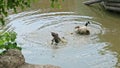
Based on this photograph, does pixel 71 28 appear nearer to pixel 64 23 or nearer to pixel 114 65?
pixel 64 23

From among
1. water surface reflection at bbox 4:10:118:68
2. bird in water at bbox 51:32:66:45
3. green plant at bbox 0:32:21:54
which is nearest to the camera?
green plant at bbox 0:32:21:54

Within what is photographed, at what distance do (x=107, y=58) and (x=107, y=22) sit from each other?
3923mm

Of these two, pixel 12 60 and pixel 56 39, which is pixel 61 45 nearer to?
pixel 56 39

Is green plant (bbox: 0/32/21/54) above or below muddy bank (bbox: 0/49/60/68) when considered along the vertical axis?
above

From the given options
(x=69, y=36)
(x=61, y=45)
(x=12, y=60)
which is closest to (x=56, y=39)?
(x=61, y=45)

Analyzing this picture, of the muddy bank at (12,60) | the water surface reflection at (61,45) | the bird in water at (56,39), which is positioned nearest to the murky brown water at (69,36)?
the water surface reflection at (61,45)

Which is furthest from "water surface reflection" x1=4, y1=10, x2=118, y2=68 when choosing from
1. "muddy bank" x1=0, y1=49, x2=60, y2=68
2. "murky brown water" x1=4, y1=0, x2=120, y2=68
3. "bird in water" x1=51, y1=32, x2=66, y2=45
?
"muddy bank" x1=0, y1=49, x2=60, y2=68

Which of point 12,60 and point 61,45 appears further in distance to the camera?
point 61,45

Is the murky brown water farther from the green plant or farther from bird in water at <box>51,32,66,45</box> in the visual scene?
the green plant

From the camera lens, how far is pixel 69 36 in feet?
32.7

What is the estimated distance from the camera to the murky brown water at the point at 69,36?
7934mm

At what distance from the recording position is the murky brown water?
7.93 meters

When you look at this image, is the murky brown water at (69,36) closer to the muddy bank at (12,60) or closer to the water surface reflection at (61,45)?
the water surface reflection at (61,45)

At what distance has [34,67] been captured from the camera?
5.29 meters
